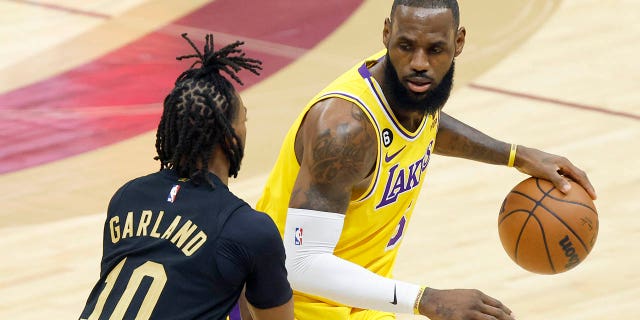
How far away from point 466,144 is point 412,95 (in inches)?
36.2

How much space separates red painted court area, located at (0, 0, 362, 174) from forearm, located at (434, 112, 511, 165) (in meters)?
3.78

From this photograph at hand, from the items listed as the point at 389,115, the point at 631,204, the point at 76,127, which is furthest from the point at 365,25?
the point at 389,115

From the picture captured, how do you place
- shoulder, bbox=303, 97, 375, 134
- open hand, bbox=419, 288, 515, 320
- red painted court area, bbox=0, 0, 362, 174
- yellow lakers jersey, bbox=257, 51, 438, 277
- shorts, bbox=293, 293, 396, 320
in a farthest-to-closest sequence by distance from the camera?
red painted court area, bbox=0, 0, 362, 174 → shorts, bbox=293, 293, 396, 320 → yellow lakers jersey, bbox=257, 51, 438, 277 → shoulder, bbox=303, 97, 375, 134 → open hand, bbox=419, 288, 515, 320

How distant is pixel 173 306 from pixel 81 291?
3.29 m

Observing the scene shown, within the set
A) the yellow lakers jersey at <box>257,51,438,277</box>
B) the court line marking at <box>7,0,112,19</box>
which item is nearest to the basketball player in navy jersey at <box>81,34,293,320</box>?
the yellow lakers jersey at <box>257,51,438,277</box>

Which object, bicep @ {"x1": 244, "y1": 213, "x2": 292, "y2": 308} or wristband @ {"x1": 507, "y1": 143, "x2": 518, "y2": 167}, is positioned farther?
wristband @ {"x1": 507, "y1": 143, "x2": 518, "y2": 167}

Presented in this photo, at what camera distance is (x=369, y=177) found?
15.1 feet

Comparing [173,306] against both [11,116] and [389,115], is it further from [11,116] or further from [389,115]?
[11,116]

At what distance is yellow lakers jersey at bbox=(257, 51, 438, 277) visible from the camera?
462 cm

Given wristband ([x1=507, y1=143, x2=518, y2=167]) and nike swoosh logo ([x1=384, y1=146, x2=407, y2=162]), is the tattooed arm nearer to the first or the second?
wristband ([x1=507, y1=143, x2=518, y2=167])

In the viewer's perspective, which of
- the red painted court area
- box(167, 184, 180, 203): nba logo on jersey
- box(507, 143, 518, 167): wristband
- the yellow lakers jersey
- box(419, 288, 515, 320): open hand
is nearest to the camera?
box(167, 184, 180, 203): nba logo on jersey

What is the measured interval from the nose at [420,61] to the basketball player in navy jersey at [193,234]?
0.90 metres

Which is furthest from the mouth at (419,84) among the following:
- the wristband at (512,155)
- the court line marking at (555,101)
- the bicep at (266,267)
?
the court line marking at (555,101)

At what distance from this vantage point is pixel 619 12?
37.1ft
